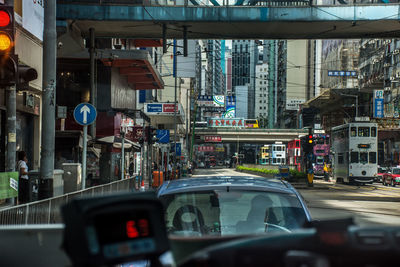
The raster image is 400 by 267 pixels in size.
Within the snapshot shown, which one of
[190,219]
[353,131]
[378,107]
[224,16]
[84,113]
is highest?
[224,16]

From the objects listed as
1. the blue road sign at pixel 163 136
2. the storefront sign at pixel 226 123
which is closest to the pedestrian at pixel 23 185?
the blue road sign at pixel 163 136

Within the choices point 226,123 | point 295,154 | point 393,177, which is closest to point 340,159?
point 393,177

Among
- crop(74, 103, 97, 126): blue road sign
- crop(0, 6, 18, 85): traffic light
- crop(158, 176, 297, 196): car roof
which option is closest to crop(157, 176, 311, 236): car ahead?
crop(158, 176, 297, 196): car roof

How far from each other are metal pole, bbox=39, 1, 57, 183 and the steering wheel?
6.56m

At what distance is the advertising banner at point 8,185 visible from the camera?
11.7 m

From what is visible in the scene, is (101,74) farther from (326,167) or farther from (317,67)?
(317,67)

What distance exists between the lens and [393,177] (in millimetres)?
45750

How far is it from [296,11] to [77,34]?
9.66 metres

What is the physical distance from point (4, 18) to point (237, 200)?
16.1 feet

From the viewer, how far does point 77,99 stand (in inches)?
1277

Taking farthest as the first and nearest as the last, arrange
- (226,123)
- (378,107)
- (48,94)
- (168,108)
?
(226,123), (378,107), (168,108), (48,94)

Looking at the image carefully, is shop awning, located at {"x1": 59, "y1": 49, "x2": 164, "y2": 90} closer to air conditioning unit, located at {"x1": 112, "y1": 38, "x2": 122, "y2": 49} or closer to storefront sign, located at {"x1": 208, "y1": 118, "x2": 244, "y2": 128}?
air conditioning unit, located at {"x1": 112, "y1": 38, "x2": 122, "y2": 49}

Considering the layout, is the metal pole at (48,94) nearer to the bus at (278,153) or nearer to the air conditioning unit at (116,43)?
the air conditioning unit at (116,43)

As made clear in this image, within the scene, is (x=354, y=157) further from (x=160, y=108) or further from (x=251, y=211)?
(x=251, y=211)
